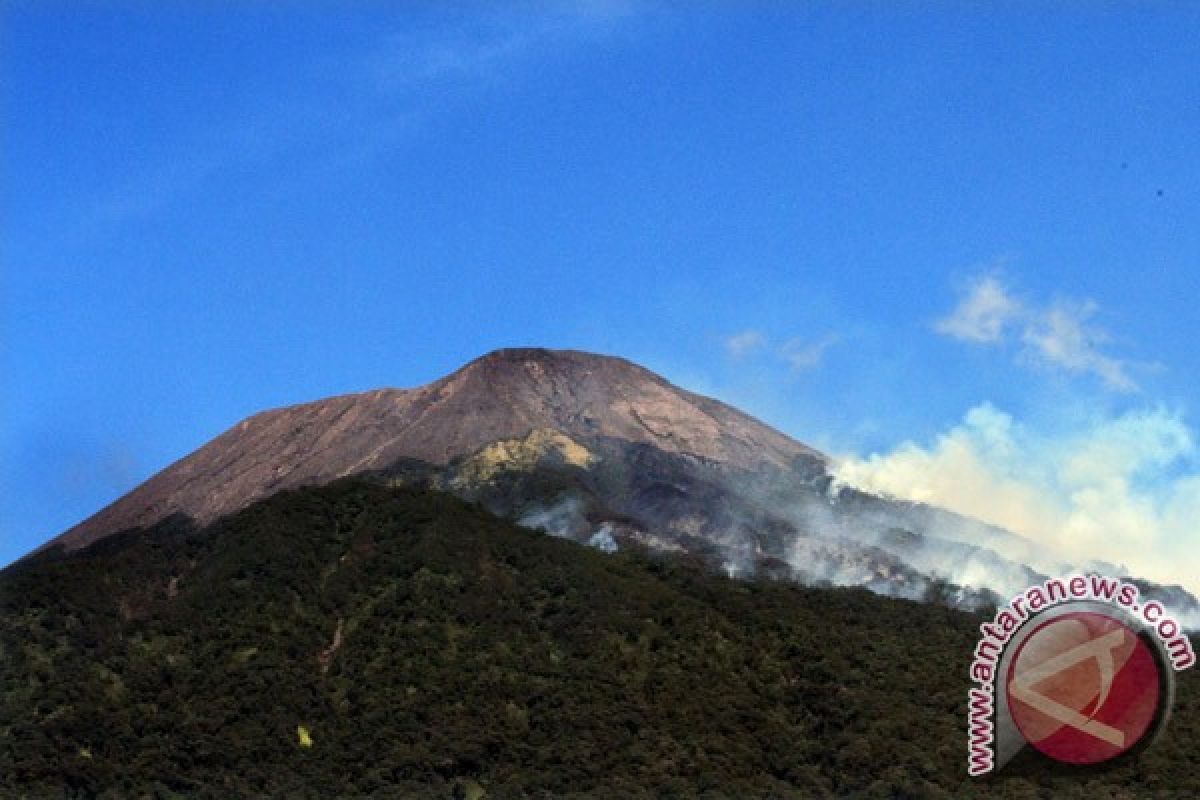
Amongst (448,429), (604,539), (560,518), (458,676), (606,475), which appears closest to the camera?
(458,676)

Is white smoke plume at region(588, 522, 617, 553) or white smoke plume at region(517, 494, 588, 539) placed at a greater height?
white smoke plume at region(517, 494, 588, 539)

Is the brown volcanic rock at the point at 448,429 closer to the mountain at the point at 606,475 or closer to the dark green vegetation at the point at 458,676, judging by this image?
the mountain at the point at 606,475

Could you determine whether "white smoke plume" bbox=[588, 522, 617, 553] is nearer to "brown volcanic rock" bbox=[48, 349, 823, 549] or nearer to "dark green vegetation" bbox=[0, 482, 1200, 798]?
"dark green vegetation" bbox=[0, 482, 1200, 798]

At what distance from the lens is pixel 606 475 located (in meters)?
145

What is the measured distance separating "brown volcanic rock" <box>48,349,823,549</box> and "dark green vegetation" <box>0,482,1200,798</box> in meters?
43.9

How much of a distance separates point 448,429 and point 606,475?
15602 mm

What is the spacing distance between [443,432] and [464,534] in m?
49.9

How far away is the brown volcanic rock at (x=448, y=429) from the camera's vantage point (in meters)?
150

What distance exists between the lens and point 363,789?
8094 centimetres

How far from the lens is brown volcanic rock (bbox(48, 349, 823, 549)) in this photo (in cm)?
14988

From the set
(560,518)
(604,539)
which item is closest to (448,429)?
(560,518)

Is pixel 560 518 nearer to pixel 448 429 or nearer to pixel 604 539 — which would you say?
pixel 604 539

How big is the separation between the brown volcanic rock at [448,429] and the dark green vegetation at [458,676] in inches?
1730

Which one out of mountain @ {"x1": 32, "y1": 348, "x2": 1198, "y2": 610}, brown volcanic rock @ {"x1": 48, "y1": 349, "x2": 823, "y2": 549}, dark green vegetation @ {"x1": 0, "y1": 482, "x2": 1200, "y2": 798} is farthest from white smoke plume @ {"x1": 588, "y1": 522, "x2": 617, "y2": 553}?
brown volcanic rock @ {"x1": 48, "y1": 349, "x2": 823, "y2": 549}
